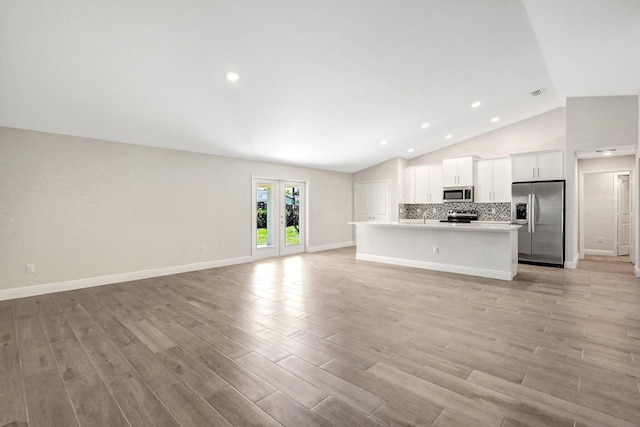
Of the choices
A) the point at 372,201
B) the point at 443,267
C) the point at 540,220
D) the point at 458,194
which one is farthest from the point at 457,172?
the point at 443,267

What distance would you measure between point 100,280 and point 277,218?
381 centimetres

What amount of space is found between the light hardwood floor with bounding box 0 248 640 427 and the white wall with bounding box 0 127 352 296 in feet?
2.08

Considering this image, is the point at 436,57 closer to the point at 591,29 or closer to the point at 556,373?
the point at 591,29

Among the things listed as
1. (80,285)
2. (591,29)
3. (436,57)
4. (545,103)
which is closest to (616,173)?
(545,103)

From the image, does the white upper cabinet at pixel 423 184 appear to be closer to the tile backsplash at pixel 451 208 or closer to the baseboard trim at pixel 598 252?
the tile backsplash at pixel 451 208

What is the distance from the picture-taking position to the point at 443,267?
18.3 ft

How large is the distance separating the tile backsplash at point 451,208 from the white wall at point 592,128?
4.43 ft

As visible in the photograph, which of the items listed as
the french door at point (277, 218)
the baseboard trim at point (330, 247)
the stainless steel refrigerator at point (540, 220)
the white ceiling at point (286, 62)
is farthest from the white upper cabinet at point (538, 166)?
the french door at point (277, 218)

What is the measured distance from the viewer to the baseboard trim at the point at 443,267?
195 inches

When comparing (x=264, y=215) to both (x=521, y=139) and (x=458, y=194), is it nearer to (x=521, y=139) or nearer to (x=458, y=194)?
(x=458, y=194)

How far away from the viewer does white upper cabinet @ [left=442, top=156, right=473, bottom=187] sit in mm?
7352

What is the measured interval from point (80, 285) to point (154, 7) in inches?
166

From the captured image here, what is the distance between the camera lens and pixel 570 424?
1.65m

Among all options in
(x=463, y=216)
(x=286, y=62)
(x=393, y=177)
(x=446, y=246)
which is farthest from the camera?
(x=393, y=177)
